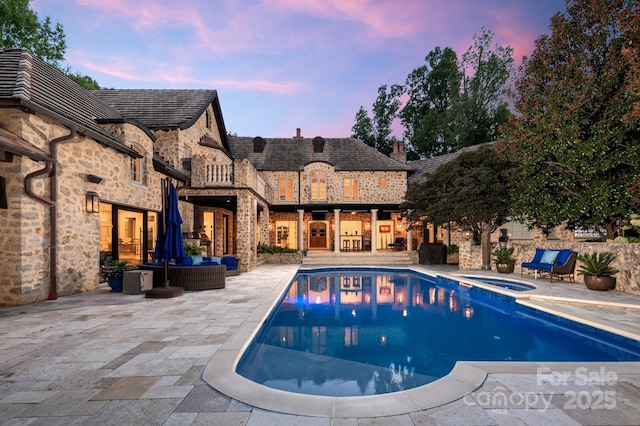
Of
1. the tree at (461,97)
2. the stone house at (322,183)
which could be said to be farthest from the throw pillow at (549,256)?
the tree at (461,97)

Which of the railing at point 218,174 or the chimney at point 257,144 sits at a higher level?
the chimney at point 257,144

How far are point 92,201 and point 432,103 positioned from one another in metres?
35.8

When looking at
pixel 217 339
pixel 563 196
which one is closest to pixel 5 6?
pixel 217 339

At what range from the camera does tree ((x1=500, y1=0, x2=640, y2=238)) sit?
29.2 ft

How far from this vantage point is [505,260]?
12.1m

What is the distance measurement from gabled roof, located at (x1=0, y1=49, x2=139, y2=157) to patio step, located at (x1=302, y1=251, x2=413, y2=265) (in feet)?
34.5

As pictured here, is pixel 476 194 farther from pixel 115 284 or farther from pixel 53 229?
pixel 53 229

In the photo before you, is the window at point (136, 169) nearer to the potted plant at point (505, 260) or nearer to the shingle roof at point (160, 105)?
the shingle roof at point (160, 105)

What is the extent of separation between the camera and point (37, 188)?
6887 millimetres

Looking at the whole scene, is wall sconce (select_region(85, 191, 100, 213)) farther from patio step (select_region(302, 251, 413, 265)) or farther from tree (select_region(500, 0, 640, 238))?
tree (select_region(500, 0, 640, 238))

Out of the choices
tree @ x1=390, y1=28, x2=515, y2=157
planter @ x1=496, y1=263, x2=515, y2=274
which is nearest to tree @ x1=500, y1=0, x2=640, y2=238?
planter @ x1=496, y1=263, x2=515, y2=274

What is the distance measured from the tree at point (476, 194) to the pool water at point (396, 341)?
4929 millimetres

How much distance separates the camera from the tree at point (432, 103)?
1240 inches

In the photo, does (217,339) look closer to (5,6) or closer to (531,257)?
(531,257)
